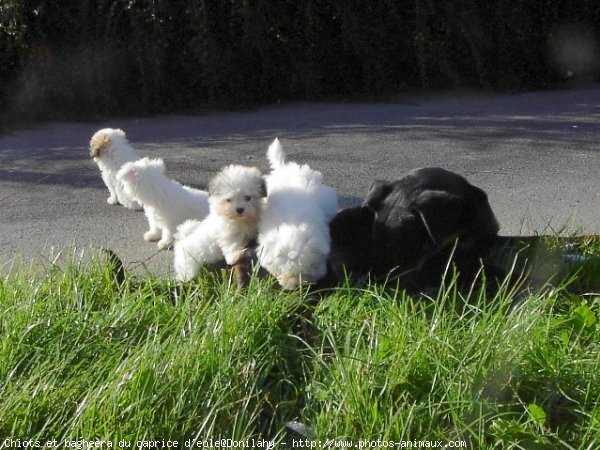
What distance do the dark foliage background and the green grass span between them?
28.6 ft

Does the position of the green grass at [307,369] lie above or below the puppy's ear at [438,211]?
below

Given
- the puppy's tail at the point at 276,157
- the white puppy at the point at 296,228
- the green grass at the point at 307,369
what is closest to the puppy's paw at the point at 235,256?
the white puppy at the point at 296,228

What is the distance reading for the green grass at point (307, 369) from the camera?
3.16 metres

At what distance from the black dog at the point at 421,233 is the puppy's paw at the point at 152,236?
6.64 feet

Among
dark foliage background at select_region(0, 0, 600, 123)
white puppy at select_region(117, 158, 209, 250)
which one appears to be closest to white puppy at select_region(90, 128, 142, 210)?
white puppy at select_region(117, 158, 209, 250)

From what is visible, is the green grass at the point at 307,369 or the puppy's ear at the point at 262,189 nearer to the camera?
the green grass at the point at 307,369

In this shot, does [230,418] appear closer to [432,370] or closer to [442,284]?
[432,370]

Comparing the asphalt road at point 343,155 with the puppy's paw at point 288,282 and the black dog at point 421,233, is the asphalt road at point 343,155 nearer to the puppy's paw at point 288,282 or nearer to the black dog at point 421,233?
the black dog at point 421,233

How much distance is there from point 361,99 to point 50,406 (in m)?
9.83

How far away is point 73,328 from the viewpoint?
3.73 m

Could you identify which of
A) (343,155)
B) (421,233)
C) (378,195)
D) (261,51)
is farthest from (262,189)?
(261,51)

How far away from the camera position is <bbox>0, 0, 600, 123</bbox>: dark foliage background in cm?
1208

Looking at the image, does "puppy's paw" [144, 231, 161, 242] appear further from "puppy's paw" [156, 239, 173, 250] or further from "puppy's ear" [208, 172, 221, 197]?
"puppy's ear" [208, 172, 221, 197]

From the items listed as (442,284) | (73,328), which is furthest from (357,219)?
(73,328)
